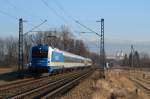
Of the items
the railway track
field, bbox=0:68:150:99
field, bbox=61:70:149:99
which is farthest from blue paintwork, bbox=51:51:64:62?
the railway track

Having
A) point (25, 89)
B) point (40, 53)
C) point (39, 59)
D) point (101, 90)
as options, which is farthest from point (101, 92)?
point (40, 53)

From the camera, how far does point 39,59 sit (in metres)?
44.8

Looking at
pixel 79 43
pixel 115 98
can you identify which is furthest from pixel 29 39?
pixel 115 98

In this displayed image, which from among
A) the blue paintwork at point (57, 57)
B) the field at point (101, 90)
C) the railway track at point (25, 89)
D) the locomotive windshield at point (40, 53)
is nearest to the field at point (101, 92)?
the field at point (101, 90)

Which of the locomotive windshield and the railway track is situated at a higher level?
the locomotive windshield

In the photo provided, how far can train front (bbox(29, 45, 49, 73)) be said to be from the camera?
44312 mm

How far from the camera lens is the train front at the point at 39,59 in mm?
44312

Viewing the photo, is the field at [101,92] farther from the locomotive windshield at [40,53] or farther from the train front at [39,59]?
the locomotive windshield at [40,53]

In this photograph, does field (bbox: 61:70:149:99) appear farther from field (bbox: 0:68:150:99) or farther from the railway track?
the railway track

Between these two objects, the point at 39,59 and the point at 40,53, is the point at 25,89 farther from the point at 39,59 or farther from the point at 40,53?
the point at 40,53

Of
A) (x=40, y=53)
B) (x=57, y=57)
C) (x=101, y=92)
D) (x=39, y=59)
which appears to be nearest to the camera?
(x=101, y=92)

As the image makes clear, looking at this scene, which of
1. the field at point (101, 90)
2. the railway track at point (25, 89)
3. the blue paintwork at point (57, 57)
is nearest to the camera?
the railway track at point (25, 89)

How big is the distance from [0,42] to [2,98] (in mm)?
135234

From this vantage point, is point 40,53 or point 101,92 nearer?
point 101,92
